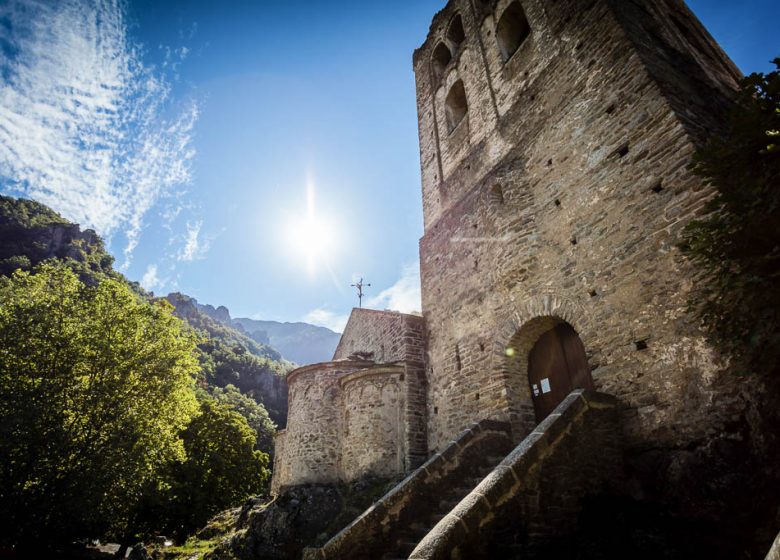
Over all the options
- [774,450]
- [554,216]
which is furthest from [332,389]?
[774,450]

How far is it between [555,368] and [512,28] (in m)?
10.4

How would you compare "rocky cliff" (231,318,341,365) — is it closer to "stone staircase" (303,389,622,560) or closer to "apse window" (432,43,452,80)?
"apse window" (432,43,452,80)

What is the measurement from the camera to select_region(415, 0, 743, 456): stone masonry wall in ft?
17.3

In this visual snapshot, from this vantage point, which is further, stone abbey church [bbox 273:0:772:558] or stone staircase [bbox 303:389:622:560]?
stone abbey church [bbox 273:0:772:558]

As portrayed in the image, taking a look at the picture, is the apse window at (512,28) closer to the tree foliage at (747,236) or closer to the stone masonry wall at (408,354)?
the tree foliage at (747,236)

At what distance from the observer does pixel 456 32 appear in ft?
47.1

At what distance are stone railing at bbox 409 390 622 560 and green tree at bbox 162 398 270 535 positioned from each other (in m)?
16.9

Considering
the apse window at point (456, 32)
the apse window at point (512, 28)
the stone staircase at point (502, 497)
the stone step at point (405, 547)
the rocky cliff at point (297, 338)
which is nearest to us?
the stone staircase at point (502, 497)

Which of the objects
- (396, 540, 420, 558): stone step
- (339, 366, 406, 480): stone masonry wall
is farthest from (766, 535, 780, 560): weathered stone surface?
(339, 366, 406, 480): stone masonry wall

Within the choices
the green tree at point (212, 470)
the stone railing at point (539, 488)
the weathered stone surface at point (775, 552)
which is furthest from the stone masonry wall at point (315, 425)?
the weathered stone surface at point (775, 552)

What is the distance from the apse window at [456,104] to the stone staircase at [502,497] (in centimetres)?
1039

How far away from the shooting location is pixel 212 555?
10828mm

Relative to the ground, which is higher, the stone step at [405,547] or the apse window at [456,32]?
the apse window at [456,32]

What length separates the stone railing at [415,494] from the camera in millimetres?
5285
